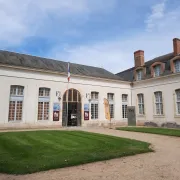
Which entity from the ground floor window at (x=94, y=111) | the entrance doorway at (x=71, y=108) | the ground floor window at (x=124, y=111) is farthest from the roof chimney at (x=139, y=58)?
the entrance doorway at (x=71, y=108)

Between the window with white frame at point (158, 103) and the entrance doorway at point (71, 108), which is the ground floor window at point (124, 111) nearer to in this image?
the window with white frame at point (158, 103)

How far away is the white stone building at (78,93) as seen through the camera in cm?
1212

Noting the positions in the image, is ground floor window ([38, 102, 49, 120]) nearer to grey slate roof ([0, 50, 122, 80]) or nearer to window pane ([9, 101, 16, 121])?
window pane ([9, 101, 16, 121])

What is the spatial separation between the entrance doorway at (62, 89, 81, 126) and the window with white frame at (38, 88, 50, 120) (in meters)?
1.41

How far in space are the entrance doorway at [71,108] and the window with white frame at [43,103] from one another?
55.5 inches

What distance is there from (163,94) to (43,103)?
31.5 feet

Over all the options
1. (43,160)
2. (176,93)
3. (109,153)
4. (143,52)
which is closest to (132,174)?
(109,153)

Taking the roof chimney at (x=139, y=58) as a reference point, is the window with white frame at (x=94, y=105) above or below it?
below

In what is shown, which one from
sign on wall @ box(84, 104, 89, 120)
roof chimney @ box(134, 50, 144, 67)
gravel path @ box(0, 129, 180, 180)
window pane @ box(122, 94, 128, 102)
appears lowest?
gravel path @ box(0, 129, 180, 180)

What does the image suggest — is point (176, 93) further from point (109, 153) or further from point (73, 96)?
point (109, 153)

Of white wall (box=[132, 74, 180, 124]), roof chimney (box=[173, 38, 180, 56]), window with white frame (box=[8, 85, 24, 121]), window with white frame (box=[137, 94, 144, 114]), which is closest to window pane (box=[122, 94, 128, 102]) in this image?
white wall (box=[132, 74, 180, 124])

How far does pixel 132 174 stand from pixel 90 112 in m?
11.6

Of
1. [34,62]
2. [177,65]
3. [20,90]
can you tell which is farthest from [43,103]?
[177,65]

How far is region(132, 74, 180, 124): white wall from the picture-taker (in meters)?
14.0
